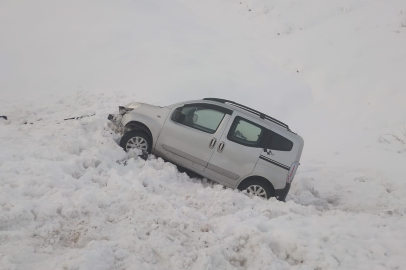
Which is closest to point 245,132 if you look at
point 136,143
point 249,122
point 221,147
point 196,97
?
point 249,122

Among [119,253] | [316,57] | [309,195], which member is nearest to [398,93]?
[316,57]

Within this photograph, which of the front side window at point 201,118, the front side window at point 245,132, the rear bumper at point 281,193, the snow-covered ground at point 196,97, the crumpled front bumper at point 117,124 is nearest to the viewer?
the snow-covered ground at point 196,97

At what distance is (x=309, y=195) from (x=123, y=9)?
44.1 feet

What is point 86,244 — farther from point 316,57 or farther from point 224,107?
point 316,57

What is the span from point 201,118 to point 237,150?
101 cm

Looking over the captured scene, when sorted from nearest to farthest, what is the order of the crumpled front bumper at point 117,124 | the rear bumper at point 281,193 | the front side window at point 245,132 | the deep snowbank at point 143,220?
the deep snowbank at point 143,220 → the rear bumper at point 281,193 → the front side window at point 245,132 → the crumpled front bumper at point 117,124

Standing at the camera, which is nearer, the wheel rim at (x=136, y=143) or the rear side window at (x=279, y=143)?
the rear side window at (x=279, y=143)

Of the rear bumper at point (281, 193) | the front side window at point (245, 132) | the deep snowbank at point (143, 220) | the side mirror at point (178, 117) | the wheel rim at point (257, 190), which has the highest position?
the front side window at point (245, 132)

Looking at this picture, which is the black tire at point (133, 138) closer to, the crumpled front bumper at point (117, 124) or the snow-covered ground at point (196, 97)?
the snow-covered ground at point (196, 97)

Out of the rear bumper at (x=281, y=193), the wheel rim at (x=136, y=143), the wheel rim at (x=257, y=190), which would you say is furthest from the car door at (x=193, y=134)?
the rear bumper at (x=281, y=193)

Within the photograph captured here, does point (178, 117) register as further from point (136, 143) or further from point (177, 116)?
point (136, 143)

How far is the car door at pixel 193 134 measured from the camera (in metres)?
6.99

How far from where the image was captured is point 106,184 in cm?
577

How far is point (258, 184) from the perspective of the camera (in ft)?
22.7
